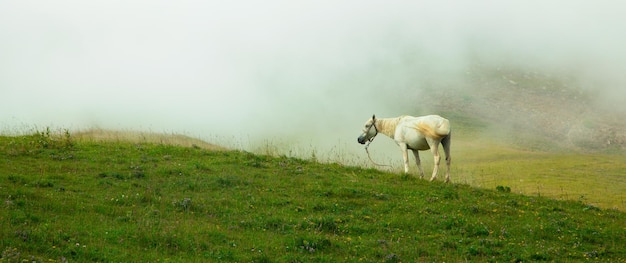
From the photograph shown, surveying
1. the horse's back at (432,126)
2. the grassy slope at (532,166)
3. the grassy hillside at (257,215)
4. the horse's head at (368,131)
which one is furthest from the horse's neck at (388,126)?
the grassy slope at (532,166)

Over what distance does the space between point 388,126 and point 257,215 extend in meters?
10.8

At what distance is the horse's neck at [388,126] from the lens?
2486cm

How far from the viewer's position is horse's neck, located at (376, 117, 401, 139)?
2486 centimetres

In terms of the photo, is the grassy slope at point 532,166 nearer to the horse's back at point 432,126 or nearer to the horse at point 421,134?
the horse at point 421,134

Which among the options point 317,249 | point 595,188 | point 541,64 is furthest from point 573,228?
point 541,64

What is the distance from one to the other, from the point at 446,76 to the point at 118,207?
59.1 m

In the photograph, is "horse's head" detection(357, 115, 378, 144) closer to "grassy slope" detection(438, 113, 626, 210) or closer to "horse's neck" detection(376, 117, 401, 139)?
"horse's neck" detection(376, 117, 401, 139)

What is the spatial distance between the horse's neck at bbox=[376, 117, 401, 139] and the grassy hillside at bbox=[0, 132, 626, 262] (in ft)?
9.80

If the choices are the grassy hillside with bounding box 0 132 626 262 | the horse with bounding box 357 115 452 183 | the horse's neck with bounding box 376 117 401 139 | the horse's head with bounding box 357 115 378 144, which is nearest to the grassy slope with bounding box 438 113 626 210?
the horse with bounding box 357 115 452 183

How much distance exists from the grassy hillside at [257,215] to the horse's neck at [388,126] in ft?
9.80

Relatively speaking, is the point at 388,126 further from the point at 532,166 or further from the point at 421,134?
the point at 532,166

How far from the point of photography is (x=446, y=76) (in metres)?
70.6

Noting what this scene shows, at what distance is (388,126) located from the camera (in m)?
25.1

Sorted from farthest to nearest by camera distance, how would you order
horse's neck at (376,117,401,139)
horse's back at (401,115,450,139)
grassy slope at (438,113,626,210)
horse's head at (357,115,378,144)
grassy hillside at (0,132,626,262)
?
grassy slope at (438,113,626,210) < horse's head at (357,115,378,144) < horse's neck at (376,117,401,139) < horse's back at (401,115,450,139) < grassy hillside at (0,132,626,262)
